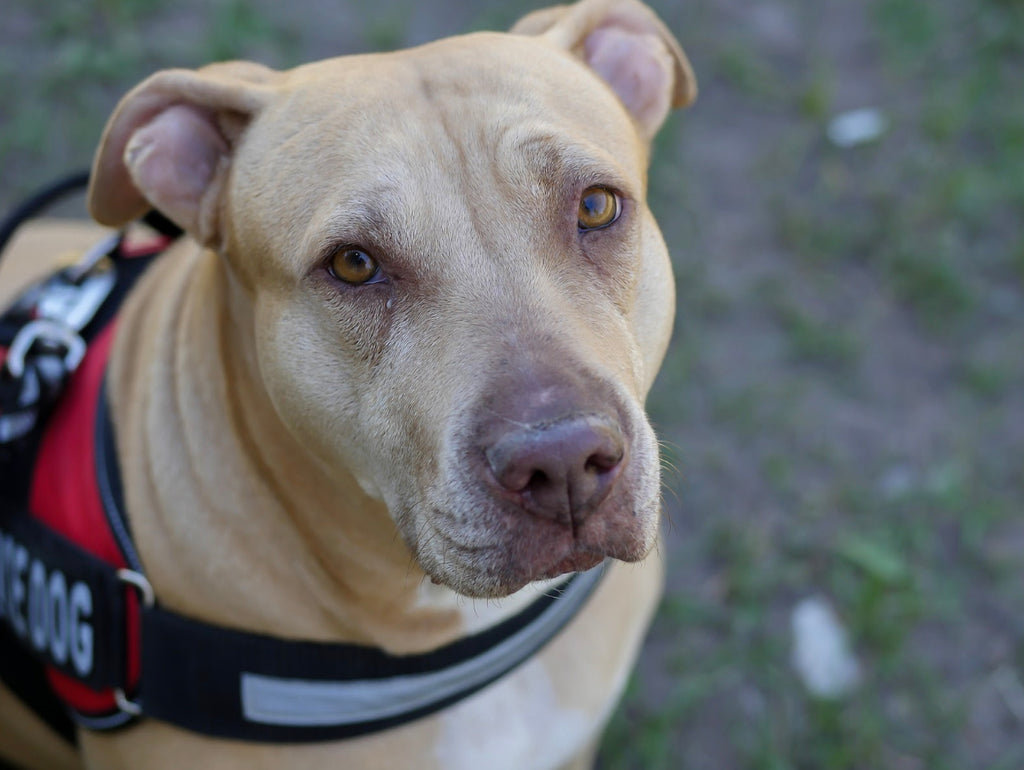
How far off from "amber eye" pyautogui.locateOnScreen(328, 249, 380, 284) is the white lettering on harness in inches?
39.2

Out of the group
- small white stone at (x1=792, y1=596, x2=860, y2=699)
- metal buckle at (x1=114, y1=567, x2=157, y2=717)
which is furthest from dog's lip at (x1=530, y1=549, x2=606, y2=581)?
small white stone at (x1=792, y1=596, x2=860, y2=699)

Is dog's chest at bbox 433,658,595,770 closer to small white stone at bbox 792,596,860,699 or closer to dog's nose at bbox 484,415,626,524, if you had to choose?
dog's nose at bbox 484,415,626,524

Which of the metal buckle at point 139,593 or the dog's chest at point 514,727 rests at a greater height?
the metal buckle at point 139,593

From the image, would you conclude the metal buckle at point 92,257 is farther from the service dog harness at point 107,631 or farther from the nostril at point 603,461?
the nostril at point 603,461

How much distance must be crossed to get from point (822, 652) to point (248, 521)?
237cm

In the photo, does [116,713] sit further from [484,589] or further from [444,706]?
[484,589]

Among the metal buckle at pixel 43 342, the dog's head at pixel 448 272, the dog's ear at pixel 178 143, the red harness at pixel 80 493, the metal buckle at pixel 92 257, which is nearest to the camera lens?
the dog's head at pixel 448 272

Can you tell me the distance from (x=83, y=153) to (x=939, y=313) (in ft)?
13.9

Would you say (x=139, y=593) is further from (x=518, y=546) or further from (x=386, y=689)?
(x=518, y=546)

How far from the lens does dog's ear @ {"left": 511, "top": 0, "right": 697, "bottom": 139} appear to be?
8.35 ft

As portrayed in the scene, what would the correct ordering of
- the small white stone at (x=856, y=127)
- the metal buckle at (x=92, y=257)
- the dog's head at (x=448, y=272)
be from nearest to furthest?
the dog's head at (x=448, y=272) → the metal buckle at (x=92, y=257) → the small white stone at (x=856, y=127)

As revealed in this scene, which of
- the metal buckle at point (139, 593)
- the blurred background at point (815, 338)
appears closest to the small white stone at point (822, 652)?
the blurred background at point (815, 338)

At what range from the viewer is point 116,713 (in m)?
2.40

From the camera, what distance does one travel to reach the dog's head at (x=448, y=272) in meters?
1.87
